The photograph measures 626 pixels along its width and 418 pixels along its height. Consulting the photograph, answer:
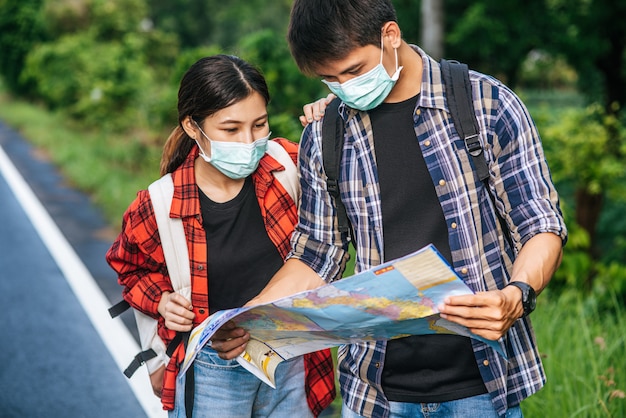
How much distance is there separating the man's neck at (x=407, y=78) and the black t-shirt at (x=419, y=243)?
138mm

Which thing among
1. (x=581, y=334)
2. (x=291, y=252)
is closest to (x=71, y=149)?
(x=581, y=334)

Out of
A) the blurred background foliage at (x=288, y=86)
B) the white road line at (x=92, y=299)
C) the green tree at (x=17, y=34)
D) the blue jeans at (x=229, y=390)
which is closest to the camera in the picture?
the blue jeans at (x=229, y=390)

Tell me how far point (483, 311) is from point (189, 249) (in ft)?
3.86

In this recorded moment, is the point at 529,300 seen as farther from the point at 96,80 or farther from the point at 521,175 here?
the point at 96,80

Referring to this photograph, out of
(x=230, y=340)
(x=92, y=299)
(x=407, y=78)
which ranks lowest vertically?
(x=92, y=299)

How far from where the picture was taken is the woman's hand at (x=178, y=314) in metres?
2.60

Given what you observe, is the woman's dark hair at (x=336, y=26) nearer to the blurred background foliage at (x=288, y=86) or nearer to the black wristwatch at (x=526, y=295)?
the black wristwatch at (x=526, y=295)

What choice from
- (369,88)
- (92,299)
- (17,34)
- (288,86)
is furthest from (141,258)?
(17,34)

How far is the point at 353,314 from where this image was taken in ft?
6.63

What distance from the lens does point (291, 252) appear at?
257 cm

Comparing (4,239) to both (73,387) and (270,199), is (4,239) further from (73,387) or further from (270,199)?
(270,199)

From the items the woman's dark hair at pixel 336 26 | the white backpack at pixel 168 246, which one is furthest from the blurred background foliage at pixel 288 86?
the woman's dark hair at pixel 336 26

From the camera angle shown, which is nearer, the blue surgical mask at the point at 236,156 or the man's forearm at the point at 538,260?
the man's forearm at the point at 538,260

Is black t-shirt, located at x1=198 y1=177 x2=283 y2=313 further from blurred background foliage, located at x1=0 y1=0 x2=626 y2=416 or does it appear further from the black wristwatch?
blurred background foliage, located at x1=0 y1=0 x2=626 y2=416
